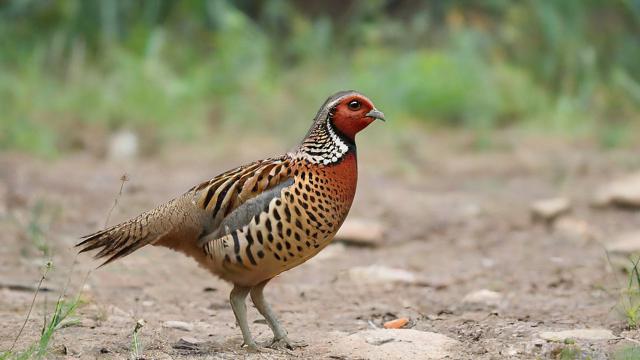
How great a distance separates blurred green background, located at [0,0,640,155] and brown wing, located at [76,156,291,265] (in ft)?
17.0

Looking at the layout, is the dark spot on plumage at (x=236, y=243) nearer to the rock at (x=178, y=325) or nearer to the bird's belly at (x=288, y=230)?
the bird's belly at (x=288, y=230)

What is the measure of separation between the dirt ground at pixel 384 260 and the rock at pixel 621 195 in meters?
0.08

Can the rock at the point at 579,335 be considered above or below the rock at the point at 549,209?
below

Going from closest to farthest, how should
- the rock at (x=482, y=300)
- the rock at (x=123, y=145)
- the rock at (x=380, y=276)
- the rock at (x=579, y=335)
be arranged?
the rock at (x=579, y=335), the rock at (x=482, y=300), the rock at (x=380, y=276), the rock at (x=123, y=145)

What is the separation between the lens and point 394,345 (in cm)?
436

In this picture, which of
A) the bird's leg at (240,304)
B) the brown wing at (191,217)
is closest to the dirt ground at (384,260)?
the bird's leg at (240,304)

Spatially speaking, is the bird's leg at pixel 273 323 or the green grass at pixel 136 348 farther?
the bird's leg at pixel 273 323

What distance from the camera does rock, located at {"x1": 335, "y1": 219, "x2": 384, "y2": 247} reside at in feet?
23.3

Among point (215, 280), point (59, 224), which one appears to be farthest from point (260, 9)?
point (215, 280)

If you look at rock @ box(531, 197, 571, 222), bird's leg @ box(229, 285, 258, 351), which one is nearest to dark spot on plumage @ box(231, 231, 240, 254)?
bird's leg @ box(229, 285, 258, 351)

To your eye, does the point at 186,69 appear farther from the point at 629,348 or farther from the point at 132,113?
the point at 629,348

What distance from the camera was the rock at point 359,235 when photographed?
7090 millimetres

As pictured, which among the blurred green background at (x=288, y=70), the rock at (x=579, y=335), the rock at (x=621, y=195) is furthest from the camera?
the blurred green background at (x=288, y=70)

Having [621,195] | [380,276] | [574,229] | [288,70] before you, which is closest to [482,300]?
[380,276]
